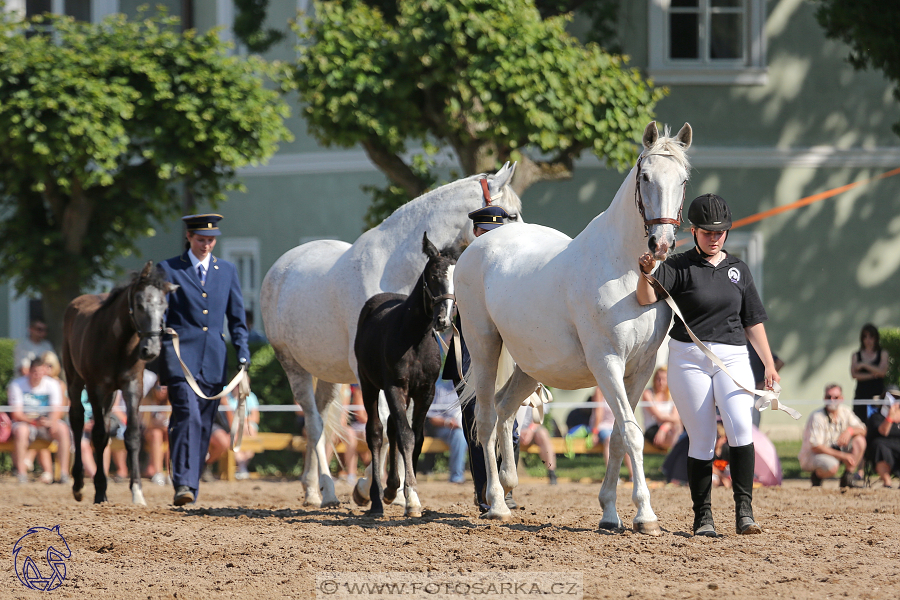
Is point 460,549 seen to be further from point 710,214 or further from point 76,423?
point 76,423

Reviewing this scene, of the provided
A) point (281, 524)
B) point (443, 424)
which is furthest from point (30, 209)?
point (281, 524)

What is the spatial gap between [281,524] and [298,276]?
2654mm

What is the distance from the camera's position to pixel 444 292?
22.9 ft

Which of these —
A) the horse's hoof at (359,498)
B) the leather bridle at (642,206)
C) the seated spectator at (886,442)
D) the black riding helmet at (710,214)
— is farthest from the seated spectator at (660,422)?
the leather bridle at (642,206)

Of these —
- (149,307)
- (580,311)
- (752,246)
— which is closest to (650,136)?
(580,311)

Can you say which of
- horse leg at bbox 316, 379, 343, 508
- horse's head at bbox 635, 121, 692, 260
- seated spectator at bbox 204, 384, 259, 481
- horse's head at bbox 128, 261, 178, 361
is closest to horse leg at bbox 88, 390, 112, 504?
horse's head at bbox 128, 261, 178, 361

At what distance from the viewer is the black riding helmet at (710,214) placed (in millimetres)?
5973

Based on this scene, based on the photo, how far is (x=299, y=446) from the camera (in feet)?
41.4

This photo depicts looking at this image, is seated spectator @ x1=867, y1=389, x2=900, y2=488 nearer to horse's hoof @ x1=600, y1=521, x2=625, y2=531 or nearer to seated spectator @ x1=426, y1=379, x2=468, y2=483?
seated spectator @ x1=426, y1=379, x2=468, y2=483

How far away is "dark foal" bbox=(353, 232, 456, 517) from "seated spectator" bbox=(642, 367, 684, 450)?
499cm

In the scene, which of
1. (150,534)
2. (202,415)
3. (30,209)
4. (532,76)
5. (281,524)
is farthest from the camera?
→ (30,209)

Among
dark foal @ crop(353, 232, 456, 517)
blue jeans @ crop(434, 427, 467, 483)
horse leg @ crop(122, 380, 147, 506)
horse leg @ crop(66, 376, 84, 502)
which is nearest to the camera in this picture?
dark foal @ crop(353, 232, 456, 517)

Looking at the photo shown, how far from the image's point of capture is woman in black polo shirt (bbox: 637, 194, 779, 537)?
19.6 ft

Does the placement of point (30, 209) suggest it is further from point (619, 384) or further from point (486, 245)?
point (619, 384)
